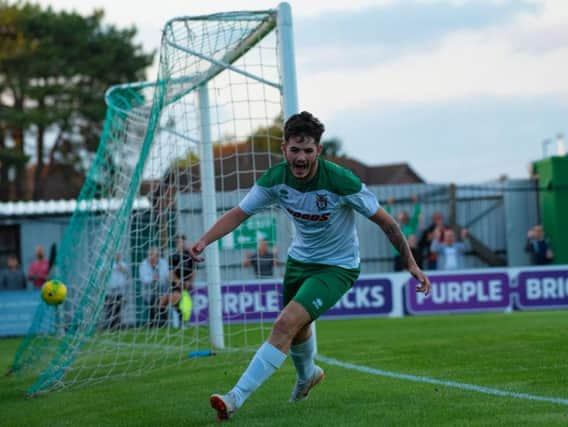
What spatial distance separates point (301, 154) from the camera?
704cm

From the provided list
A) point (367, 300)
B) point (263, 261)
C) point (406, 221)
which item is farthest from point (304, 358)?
point (406, 221)

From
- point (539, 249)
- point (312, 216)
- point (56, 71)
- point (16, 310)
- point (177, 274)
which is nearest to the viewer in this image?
point (312, 216)

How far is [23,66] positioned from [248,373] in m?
38.4

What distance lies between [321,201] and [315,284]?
1.94ft

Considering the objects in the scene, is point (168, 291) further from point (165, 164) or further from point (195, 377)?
point (195, 377)

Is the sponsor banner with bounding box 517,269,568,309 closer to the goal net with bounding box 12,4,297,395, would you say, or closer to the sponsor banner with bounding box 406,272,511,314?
the sponsor banner with bounding box 406,272,511,314

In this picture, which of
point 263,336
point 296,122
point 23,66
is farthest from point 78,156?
point 296,122

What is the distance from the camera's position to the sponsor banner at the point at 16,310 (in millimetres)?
21891

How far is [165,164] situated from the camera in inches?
492

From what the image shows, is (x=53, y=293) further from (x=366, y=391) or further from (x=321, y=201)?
(x=321, y=201)

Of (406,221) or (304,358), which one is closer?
(304,358)

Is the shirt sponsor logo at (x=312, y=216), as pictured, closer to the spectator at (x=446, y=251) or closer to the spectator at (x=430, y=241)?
the spectator at (x=446, y=251)

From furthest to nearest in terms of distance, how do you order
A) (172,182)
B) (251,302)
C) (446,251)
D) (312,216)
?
(446,251) < (251,302) < (172,182) < (312,216)

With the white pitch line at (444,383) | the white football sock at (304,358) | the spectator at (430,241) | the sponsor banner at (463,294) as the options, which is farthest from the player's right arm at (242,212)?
the spectator at (430,241)
